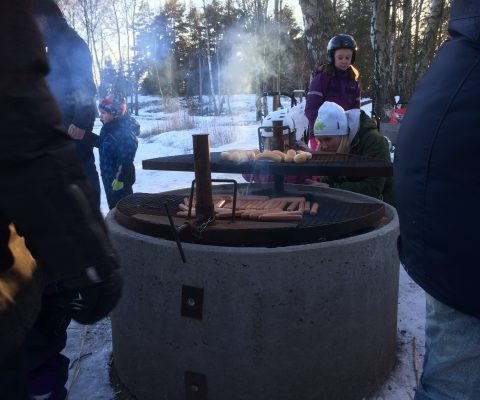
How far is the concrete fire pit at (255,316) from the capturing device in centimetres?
199

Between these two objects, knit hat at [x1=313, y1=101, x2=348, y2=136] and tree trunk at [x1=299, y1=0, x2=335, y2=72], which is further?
tree trunk at [x1=299, y1=0, x2=335, y2=72]

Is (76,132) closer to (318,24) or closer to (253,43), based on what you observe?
(318,24)

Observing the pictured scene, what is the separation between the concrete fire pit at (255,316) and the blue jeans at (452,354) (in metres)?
0.70

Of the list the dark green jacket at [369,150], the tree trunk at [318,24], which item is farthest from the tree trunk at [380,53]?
the dark green jacket at [369,150]

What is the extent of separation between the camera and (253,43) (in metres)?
28.4

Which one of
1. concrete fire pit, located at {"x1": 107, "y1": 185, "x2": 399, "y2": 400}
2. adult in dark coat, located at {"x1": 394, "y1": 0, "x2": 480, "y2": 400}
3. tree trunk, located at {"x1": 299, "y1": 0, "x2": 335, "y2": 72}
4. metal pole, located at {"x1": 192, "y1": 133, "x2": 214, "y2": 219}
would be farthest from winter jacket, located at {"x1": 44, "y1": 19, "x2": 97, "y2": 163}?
tree trunk, located at {"x1": 299, "y1": 0, "x2": 335, "y2": 72}

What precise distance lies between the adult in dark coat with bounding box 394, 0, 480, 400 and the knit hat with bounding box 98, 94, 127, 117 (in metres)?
3.96

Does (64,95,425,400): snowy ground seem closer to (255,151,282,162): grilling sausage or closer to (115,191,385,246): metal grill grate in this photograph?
(115,191,385,246): metal grill grate

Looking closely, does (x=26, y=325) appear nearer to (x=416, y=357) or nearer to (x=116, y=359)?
(x=116, y=359)

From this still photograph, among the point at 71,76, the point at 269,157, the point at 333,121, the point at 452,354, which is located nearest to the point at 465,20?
the point at 452,354

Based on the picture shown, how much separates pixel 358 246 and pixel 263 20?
24.7m

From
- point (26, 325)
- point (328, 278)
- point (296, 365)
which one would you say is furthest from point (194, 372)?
point (26, 325)

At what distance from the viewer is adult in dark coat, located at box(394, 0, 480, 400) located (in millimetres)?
1150

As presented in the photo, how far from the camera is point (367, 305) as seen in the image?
7.22ft
